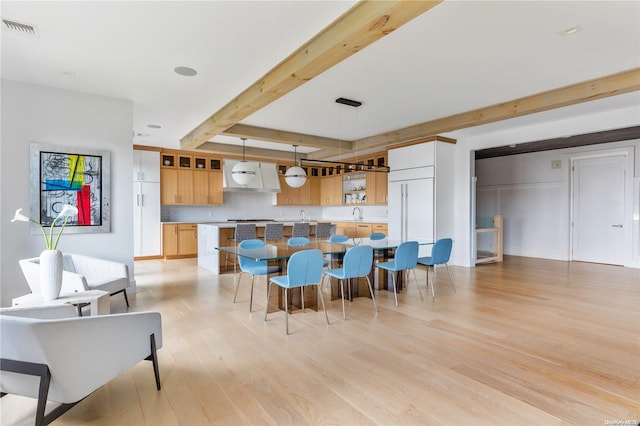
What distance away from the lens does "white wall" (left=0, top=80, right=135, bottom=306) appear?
387 cm

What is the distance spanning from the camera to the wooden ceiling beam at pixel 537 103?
12.2 feet

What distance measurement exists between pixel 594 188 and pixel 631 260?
161 cm

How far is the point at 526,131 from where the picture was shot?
5.98 meters

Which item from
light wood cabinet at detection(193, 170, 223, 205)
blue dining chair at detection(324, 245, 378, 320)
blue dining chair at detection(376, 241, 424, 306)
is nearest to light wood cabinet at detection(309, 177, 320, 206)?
light wood cabinet at detection(193, 170, 223, 205)

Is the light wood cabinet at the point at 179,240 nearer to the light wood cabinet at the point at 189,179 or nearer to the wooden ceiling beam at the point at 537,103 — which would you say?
the light wood cabinet at the point at 189,179

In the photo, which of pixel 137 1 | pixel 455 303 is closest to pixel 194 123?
pixel 137 1

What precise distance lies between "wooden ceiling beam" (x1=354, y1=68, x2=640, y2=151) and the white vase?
5.39 metres

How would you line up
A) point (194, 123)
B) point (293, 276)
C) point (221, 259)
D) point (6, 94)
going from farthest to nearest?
point (221, 259)
point (194, 123)
point (6, 94)
point (293, 276)

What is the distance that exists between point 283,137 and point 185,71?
303 centimetres

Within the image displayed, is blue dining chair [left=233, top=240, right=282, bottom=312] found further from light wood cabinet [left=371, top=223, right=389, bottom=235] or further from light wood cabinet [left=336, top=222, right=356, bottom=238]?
light wood cabinet [left=336, top=222, right=356, bottom=238]

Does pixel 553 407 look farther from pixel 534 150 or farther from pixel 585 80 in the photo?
pixel 534 150

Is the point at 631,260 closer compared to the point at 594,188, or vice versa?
the point at 631,260

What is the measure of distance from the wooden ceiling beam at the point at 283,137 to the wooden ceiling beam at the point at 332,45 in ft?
4.88

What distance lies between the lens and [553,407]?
201 cm
